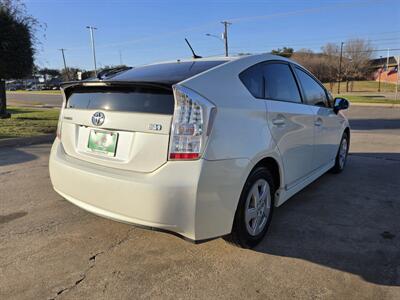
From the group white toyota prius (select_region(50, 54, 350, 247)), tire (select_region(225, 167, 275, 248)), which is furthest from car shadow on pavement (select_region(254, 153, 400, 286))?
white toyota prius (select_region(50, 54, 350, 247))

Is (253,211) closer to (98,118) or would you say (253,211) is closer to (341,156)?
(98,118)

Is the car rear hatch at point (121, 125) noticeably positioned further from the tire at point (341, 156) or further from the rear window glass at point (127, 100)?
the tire at point (341, 156)

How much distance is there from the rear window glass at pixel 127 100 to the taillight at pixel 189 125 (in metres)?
0.09

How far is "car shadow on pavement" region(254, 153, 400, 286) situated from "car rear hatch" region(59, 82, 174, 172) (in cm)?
132

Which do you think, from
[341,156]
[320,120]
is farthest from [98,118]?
[341,156]

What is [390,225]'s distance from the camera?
3.60 meters

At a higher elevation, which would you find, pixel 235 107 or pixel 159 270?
pixel 235 107

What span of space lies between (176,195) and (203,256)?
0.83m

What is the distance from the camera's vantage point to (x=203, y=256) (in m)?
3.00

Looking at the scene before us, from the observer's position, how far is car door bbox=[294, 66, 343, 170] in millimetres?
4199

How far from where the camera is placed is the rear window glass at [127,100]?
8.43ft

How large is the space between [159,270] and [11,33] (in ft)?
38.4

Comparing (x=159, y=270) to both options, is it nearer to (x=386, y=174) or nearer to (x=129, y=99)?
(x=129, y=99)

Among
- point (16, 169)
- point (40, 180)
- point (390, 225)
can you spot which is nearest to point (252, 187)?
point (390, 225)
